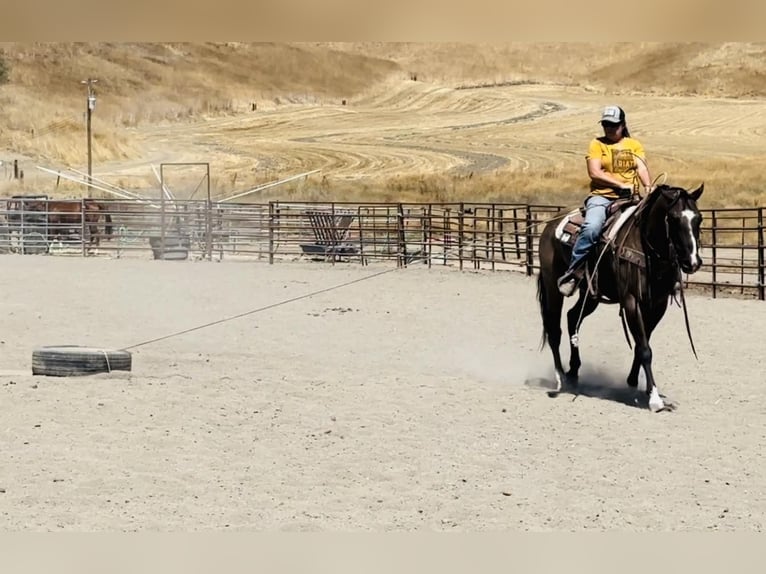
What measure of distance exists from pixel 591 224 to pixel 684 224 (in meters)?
0.61

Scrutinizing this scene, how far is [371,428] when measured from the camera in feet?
16.2

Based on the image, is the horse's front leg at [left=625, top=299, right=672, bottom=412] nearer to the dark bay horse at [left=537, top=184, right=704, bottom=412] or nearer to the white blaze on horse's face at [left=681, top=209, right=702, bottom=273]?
the dark bay horse at [left=537, top=184, right=704, bottom=412]

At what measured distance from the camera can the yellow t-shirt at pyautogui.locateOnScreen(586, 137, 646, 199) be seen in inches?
215

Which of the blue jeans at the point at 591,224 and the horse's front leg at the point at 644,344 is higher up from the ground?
the blue jeans at the point at 591,224

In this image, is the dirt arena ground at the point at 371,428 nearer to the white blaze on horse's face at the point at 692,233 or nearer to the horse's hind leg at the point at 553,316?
the horse's hind leg at the point at 553,316

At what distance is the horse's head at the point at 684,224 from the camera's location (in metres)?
5.08

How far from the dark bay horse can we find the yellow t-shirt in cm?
19

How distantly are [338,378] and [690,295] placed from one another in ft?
20.1

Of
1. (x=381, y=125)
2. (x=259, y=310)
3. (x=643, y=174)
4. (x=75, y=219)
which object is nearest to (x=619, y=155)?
(x=643, y=174)

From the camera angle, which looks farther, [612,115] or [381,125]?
[381,125]

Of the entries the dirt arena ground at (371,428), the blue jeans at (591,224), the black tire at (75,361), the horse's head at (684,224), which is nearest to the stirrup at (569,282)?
the blue jeans at (591,224)

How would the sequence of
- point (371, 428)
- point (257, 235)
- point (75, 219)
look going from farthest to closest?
1. point (75, 219)
2. point (257, 235)
3. point (371, 428)

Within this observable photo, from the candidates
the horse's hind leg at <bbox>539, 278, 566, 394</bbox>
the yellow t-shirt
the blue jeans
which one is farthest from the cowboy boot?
the yellow t-shirt

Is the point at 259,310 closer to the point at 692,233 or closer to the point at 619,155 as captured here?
the point at 619,155
